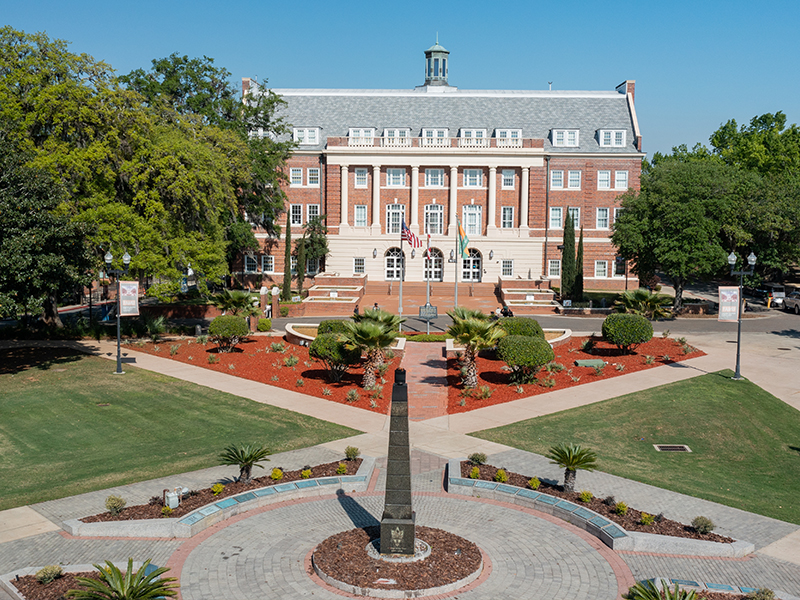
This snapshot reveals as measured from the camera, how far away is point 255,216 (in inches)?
2346

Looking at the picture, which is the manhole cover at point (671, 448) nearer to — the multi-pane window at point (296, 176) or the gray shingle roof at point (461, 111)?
the gray shingle roof at point (461, 111)

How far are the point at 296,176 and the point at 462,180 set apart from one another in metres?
14.5

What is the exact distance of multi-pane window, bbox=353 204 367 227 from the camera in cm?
6031

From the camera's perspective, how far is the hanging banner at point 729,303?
27.7 meters

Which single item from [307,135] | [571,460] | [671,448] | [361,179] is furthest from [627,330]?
[307,135]

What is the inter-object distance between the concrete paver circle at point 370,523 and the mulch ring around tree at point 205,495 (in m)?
0.93

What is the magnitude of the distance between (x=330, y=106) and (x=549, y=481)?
53719mm

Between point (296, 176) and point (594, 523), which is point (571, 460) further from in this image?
point (296, 176)

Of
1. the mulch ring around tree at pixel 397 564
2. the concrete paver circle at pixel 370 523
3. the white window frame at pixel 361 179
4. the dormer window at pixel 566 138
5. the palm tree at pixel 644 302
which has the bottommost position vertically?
the concrete paver circle at pixel 370 523

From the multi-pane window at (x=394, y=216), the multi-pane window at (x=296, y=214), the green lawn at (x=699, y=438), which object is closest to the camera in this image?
the green lawn at (x=699, y=438)

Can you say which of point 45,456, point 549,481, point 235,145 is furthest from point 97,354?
point 549,481

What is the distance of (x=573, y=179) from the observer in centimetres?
6066

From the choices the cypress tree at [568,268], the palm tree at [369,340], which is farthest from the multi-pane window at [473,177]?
the palm tree at [369,340]

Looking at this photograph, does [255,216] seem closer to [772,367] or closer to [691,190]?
[691,190]
